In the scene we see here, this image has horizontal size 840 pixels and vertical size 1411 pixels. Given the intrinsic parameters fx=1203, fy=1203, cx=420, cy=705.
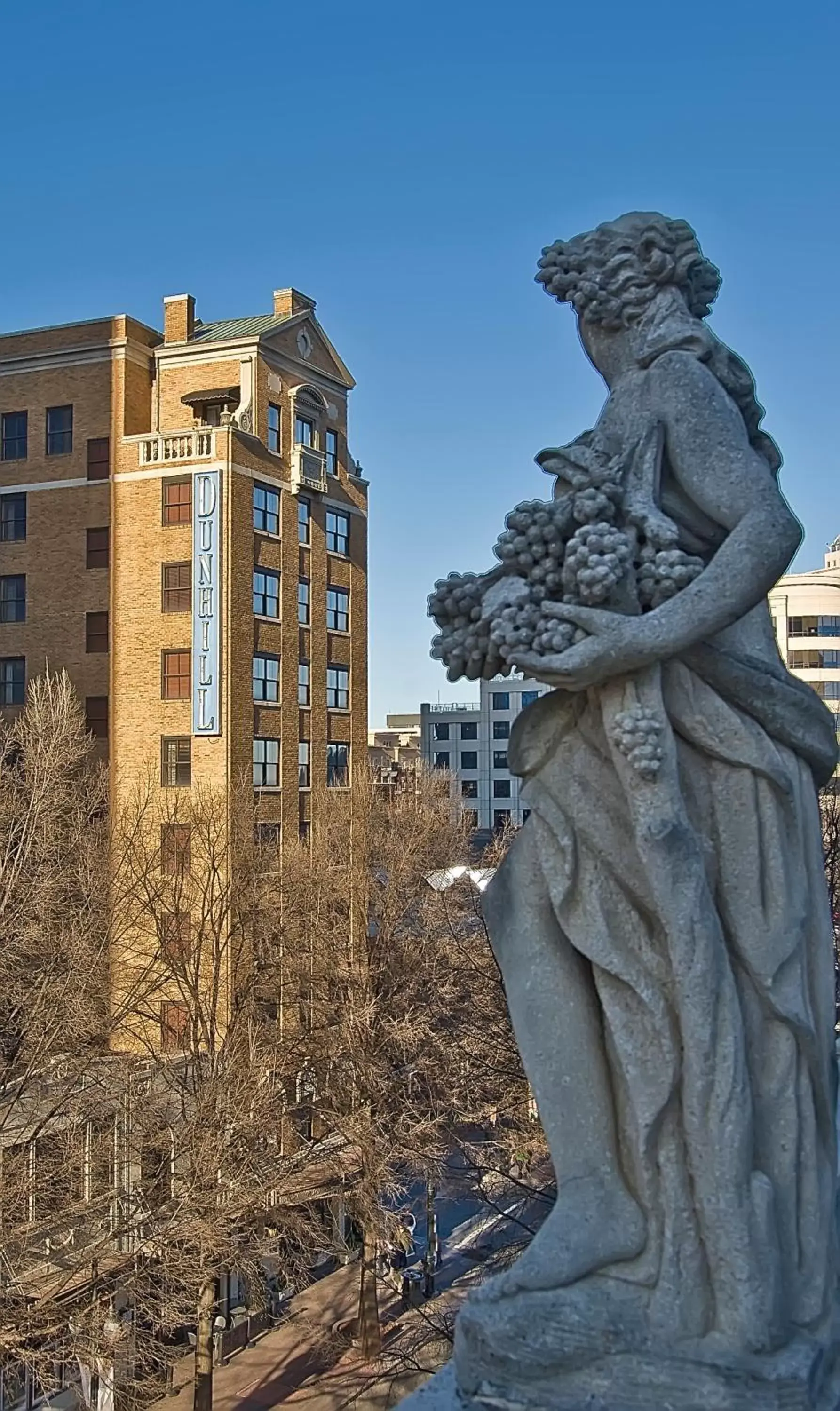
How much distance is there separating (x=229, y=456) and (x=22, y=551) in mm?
7357

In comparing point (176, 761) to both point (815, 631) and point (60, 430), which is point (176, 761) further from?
point (815, 631)

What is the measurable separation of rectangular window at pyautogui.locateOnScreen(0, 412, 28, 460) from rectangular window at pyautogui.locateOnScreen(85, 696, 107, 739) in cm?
770

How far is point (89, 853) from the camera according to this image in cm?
2359

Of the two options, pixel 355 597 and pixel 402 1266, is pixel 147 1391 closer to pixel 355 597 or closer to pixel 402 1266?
pixel 402 1266

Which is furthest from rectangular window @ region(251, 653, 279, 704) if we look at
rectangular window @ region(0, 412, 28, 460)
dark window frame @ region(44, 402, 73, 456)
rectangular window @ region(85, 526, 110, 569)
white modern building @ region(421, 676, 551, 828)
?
white modern building @ region(421, 676, 551, 828)

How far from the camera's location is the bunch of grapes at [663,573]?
3.66 m

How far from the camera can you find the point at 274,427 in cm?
3550

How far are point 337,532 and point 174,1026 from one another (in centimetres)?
1626

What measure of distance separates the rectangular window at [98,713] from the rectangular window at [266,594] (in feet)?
16.6

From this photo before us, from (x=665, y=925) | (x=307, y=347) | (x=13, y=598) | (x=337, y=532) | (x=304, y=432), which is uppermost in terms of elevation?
(x=307, y=347)

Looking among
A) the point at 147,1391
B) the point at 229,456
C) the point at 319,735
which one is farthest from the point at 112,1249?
the point at 229,456

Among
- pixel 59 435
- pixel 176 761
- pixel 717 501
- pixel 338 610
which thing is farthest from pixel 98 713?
pixel 717 501

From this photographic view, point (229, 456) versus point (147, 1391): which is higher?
point (229, 456)

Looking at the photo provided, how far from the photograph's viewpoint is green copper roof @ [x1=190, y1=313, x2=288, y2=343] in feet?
116
